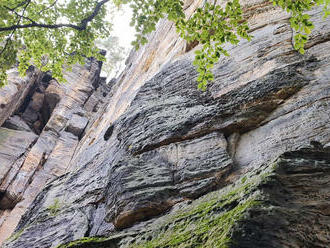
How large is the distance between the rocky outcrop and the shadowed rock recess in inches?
497

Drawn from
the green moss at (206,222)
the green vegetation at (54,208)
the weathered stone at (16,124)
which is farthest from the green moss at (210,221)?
the weathered stone at (16,124)

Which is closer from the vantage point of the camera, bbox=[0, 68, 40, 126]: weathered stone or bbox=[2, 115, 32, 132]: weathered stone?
bbox=[0, 68, 40, 126]: weathered stone

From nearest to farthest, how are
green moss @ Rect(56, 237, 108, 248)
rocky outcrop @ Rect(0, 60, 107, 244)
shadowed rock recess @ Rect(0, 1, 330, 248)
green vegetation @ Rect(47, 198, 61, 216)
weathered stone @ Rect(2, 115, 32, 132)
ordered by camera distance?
1. shadowed rock recess @ Rect(0, 1, 330, 248)
2. green moss @ Rect(56, 237, 108, 248)
3. green vegetation @ Rect(47, 198, 61, 216)
4. rocky outcrop @ Rect(0, 60, 107, 244)
5. weathered stone @ Rect(2, 115, 32, 132)

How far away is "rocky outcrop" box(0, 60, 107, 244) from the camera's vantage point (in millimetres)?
24969

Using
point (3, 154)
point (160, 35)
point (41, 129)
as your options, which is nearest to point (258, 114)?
point (160, 35)

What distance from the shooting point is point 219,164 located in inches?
305

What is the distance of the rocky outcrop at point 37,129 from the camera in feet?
81.9

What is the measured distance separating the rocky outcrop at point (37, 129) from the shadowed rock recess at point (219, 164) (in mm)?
12624

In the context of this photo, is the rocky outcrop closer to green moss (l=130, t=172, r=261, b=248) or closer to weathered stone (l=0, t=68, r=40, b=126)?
weathered stone (l=0, t=68, r=40, b=126)

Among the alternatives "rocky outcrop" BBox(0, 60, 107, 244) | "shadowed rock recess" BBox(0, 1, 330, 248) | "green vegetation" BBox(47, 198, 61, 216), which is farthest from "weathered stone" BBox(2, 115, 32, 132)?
"green vegetation" BBox(47, 198, 61, 216)

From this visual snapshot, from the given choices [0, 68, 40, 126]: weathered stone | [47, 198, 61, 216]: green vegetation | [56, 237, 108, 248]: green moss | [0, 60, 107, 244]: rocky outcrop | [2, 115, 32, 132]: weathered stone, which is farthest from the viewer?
[2, 115, 32, 132]: weathered stone

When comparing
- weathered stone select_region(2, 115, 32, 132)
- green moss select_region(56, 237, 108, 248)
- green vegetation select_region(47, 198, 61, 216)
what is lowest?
green vegetation select_region(47, 198, 61, 216)

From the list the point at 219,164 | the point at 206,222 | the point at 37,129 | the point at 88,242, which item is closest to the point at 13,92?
the point at 37,129

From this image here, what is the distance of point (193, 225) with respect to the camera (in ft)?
18.6
